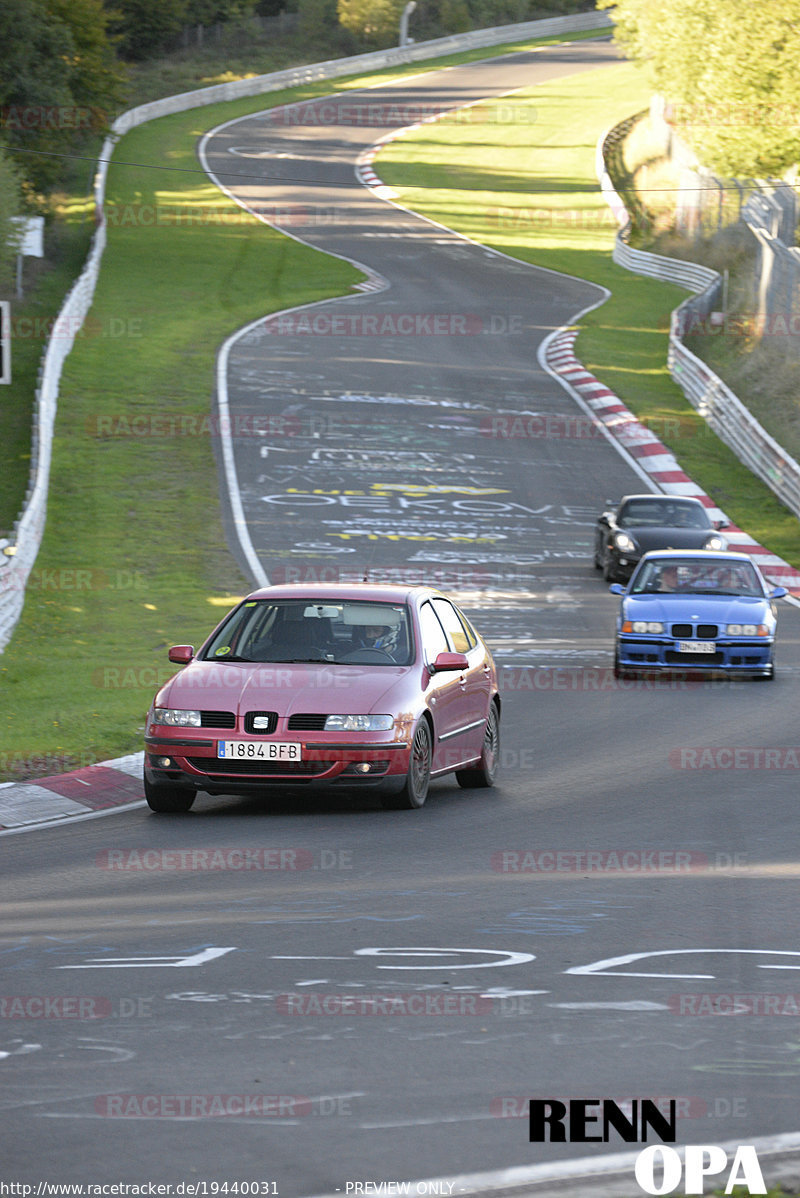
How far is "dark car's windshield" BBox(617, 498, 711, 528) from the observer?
26.9 m

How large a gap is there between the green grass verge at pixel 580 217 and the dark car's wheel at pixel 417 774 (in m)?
17.9

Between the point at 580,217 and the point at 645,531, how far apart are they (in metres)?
43.6

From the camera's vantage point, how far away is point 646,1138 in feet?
16.2

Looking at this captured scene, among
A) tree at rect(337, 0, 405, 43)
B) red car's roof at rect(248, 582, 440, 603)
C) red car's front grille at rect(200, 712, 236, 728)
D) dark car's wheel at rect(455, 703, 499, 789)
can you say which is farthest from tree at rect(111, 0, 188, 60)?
red car's front grille at rect(200, 712, 236, 728)

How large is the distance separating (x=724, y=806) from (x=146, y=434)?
24.8m

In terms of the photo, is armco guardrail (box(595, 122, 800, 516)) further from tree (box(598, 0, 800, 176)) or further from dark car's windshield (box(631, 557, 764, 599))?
dark car's windshield (box(631, 557, 764, 599))

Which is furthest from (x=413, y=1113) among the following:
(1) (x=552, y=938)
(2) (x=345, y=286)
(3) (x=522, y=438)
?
(2) (x=345, y=286)

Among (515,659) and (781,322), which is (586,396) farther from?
(515,659)

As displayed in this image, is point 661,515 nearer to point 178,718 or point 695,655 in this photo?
point 695,655

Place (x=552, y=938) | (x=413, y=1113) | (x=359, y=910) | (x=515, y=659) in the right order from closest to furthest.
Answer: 1. (x=413, y=1113)
2. (x=552, y=938)
3. (x=359, y=910)
4. (x=515, y=659)

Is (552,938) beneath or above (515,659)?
above

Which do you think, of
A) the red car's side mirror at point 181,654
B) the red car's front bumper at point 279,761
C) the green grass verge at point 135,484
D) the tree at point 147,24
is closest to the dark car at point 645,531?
the green grass verge at point 135,484

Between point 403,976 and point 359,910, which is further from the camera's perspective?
point 359,910

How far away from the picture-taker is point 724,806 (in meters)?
11.7
